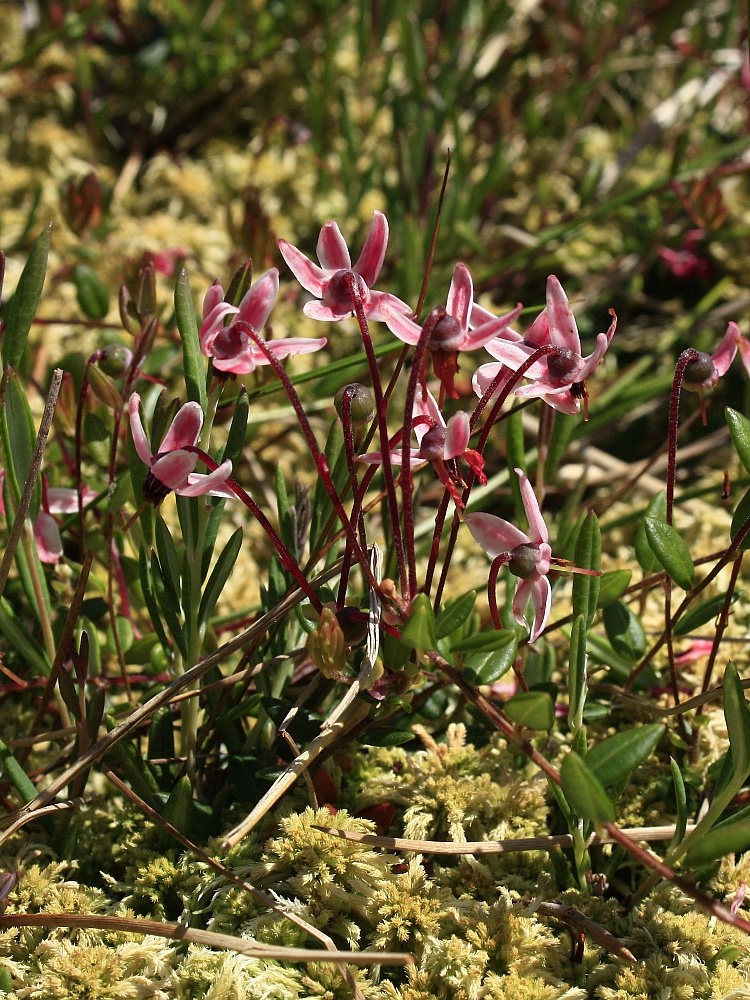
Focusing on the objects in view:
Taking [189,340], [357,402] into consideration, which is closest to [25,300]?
[189,340]

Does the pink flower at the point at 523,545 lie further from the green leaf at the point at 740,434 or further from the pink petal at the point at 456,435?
the green leaf at the point at 740,434

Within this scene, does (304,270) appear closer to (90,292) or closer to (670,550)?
(670,550)

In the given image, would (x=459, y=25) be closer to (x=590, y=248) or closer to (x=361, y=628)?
(x=590, y=248)

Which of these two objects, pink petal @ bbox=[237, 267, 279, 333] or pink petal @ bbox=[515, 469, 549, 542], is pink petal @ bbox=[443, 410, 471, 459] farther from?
pink petal @ bbox=[237, 267, 279, 333]

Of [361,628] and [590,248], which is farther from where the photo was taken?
[590,248]

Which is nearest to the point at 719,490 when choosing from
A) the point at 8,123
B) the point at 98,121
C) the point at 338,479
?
the point at 338,479

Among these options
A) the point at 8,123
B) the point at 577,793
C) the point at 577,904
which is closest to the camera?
the point at 577,793
